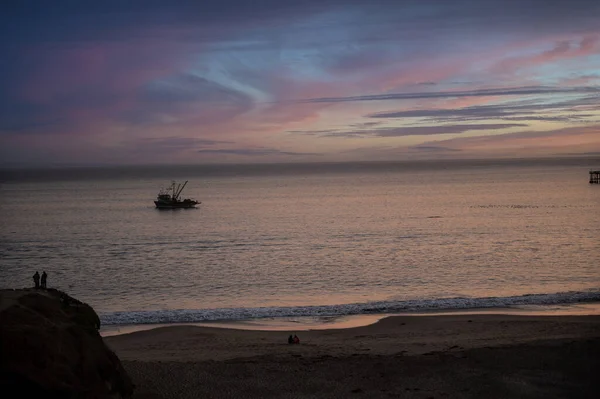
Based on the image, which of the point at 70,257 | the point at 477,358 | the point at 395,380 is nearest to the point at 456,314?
the point at 477,358

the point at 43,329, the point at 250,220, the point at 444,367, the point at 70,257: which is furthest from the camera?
the point at 250,220

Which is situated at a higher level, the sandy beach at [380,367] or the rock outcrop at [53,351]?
the rock outcrop at [53,351]

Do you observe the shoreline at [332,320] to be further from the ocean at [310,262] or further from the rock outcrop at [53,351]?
the rock outcrop at [53,351]

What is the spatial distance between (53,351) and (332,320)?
15791 millimetres

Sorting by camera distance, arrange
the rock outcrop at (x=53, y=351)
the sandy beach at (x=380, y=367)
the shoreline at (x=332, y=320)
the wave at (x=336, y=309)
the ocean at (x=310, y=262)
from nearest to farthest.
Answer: the rock outcrop at (x=53, y=351) < the sandy beach at (x=380, y=367) < the shoreline at (x=332, y=320) < the wave at (x=336, y=309) < the ocean at (x=310, y=262)

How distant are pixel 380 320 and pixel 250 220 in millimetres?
48876

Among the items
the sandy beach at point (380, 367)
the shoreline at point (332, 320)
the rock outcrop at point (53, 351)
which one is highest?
the rock outcrop at point (53, 351)

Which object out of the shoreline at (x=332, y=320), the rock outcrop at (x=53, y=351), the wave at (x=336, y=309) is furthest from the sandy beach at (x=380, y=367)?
the wave at (x=336, y=309)

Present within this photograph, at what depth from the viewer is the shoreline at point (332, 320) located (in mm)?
22281

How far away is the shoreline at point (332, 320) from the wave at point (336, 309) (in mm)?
458

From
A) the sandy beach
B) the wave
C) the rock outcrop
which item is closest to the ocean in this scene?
the wave

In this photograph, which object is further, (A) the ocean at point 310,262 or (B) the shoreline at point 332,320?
(A) the ocean at point 310,262

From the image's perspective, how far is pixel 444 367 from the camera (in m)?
13.1

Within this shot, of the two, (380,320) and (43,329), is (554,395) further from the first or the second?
(380,320)
